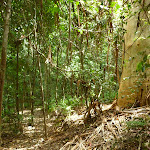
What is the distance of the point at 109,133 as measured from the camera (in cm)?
277

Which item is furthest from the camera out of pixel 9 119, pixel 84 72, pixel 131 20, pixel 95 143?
pixel 9 119

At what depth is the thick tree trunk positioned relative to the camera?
3484mm

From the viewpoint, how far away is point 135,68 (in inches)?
146

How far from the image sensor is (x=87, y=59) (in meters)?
7.50

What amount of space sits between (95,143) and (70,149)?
535 millimetres

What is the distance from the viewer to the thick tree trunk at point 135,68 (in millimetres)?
3484

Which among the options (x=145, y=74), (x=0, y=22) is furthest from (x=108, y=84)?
(x=0, y=22)

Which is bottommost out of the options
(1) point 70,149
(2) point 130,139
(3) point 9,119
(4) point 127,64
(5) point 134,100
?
(3) point 9,119

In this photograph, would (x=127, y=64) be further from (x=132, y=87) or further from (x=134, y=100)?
(x=134, y=100)

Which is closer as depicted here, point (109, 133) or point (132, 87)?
point (109, 133)

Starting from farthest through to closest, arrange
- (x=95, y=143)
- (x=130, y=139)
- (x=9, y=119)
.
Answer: (x=9, y=119) → (x=95, y=143) → (x=130, y=139)

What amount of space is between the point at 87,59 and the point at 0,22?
415cm

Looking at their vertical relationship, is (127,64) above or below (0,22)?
below

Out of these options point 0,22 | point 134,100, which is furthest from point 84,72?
point 0,22
